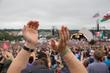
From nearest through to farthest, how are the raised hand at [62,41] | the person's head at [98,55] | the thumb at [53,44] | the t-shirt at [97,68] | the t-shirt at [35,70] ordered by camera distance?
the raised hand at [62,41], the thumb at [53,44], the t-shirt at [35,70], the person's head at [98,55], the t-shirt at [97,68]

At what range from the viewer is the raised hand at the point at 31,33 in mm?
5230

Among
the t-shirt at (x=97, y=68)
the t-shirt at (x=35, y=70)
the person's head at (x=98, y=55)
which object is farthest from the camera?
the t-shirt at (x=97, y=68)

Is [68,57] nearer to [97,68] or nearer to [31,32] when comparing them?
[31,32]

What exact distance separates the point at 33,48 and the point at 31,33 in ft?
0.53

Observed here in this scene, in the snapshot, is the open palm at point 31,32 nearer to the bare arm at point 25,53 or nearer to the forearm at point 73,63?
the bare arm at point 25,53

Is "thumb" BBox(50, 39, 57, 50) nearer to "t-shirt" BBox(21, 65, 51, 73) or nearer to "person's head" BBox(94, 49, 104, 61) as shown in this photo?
"t-shirt" BBox(21, 65, 51, 73)

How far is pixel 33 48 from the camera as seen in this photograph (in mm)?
5316

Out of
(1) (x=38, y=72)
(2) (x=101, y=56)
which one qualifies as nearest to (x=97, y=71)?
(2) (x=101, y=56)

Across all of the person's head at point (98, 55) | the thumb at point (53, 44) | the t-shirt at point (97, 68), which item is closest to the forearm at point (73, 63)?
the thumb at point (53, 44)

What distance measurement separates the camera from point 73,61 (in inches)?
202

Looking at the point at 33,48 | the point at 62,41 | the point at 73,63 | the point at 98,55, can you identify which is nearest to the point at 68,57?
the point at 73,63

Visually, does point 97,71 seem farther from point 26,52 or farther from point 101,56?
point 26,52

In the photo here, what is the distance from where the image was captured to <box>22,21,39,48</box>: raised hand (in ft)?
17.2

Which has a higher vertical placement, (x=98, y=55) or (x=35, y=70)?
(x=35, y=70)
